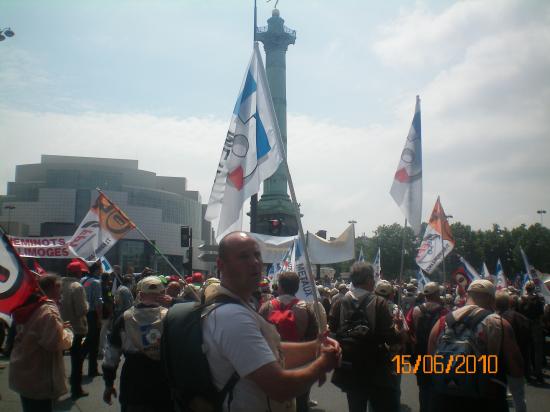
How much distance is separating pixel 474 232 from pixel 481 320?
8017 centimetres

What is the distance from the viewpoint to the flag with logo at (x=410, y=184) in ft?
26.8

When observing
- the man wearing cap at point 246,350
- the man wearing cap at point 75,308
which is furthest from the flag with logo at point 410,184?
the man wearing cap at point 246,350

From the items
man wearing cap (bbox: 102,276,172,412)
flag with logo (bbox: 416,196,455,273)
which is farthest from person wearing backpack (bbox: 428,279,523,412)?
flag with logo (bbox: 416,196,455,273)

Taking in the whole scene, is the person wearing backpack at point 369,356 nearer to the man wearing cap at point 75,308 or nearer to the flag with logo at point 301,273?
the flag with logo at point 301,273

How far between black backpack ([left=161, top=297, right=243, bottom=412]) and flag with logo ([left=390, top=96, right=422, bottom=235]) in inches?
237

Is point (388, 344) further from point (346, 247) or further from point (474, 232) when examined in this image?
point (474, 232)

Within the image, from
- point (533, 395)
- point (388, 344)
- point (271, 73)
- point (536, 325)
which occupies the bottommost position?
point (533, 395)

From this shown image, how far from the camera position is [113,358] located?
5.04m

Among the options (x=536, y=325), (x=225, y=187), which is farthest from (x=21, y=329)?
(x=536, y=325)

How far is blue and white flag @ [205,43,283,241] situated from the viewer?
435 centimetres

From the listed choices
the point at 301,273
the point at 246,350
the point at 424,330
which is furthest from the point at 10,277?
the point at 301,273

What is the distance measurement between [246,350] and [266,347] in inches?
3.7

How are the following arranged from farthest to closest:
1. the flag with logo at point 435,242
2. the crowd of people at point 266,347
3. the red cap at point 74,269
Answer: the flag with logo at point 435,242, the red cap at point 74,269, the crowd of people at point 266,347

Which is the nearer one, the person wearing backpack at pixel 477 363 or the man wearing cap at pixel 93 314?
the person wearing backpack at pixel 477 363
